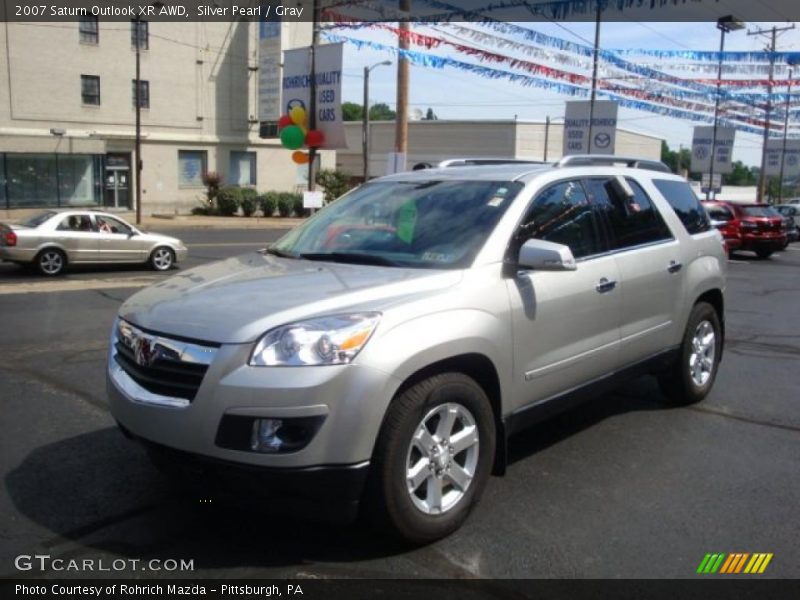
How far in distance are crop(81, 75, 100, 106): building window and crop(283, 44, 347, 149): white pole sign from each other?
1868cm

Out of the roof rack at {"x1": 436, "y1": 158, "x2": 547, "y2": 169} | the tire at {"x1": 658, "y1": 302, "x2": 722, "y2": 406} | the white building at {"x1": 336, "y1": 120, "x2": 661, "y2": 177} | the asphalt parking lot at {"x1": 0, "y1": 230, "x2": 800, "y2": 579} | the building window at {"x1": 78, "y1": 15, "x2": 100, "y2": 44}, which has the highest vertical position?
the building window at {"x1": 78, "y1": 15, "x2": 100, "y2": 44}

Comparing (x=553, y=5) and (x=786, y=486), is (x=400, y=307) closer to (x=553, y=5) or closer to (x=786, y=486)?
(x=786, y=486)

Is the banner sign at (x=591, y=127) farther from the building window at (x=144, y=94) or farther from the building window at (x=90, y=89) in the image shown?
the building window at (x=90, y=89)

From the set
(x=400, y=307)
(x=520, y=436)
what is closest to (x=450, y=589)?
(x=400, y=307)

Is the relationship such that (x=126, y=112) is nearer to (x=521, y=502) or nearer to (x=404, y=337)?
(x=521, y=502)

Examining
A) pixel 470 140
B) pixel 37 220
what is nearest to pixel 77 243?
pixel 37 220

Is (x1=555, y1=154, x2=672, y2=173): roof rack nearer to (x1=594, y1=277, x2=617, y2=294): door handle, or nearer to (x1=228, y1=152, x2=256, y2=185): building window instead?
(x1=594, y1=277, x2=617, y2=294): door handle

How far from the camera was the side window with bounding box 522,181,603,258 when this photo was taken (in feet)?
14.8

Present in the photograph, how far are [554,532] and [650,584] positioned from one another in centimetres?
58

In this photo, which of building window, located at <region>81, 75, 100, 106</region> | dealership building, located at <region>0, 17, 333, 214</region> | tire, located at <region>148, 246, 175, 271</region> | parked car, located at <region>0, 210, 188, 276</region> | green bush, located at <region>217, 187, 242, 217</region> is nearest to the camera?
parked car, located at <region>0, 210, 188, 276</region>

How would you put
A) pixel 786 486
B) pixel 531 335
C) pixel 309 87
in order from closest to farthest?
pixel 531 335, pixel 786 486, pixel 309 87

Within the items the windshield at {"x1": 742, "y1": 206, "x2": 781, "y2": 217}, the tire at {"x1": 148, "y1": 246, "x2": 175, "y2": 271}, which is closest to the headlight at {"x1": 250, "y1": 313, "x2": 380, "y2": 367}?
the tire at {"x1": 148, "y1": 246, "x2": 175, "y2": 271}

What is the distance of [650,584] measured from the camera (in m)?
3.38

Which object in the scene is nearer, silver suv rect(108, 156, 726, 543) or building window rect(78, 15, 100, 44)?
silver suv rect(108, 156, 726, 543)
